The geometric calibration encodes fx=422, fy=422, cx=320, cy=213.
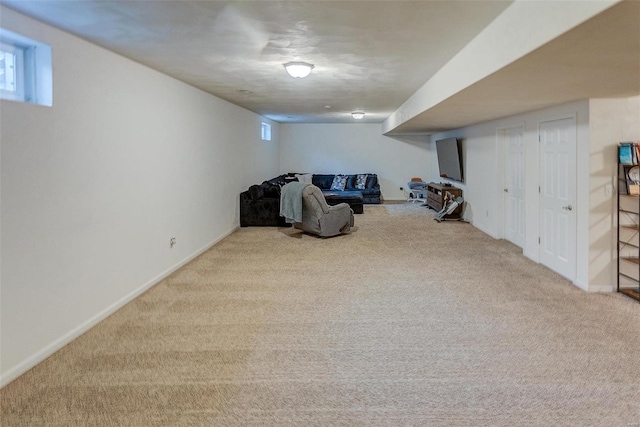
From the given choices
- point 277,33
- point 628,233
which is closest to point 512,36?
point 277,33

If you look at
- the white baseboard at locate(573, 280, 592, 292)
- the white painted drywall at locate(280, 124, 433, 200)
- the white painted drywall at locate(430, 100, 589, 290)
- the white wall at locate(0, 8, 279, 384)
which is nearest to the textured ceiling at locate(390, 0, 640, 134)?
the white painted drywall at locate(430, 100, 589, 290)

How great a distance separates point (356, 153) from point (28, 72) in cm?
1024

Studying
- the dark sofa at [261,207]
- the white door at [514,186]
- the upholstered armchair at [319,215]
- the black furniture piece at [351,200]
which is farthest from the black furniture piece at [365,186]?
the white door at [514,186]

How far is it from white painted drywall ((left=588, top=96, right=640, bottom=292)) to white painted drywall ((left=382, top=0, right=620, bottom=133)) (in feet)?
5.08

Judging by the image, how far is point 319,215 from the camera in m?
6.95

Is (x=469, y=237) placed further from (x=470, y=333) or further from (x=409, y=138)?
(x=409, y=138)

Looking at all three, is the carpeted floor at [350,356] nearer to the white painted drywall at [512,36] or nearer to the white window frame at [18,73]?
the white window frame at [18,73]

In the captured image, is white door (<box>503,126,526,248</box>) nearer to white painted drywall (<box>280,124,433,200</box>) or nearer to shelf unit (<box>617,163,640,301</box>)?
shelf unit (<box>617,163,640,301</box>)

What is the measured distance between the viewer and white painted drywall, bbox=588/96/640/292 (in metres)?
4.13

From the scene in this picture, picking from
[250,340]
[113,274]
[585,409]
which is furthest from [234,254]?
[585,409]

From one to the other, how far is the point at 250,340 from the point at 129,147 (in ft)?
7.12

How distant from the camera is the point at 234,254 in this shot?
5.97 metres

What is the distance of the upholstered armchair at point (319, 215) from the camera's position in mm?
6945

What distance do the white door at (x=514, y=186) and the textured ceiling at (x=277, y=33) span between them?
2260mm
